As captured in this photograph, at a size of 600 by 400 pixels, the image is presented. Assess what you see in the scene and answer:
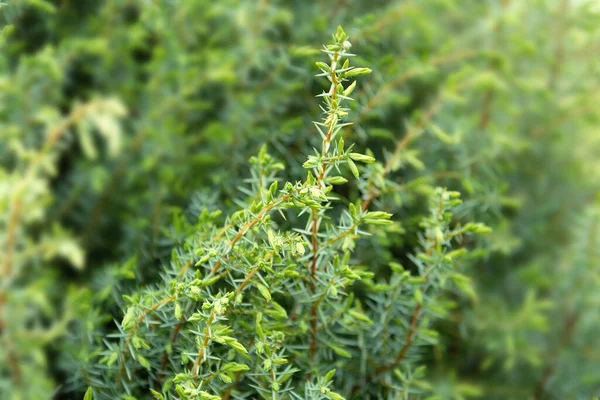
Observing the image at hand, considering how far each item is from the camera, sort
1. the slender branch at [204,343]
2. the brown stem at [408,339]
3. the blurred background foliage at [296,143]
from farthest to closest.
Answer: the blurred background foliage at [296,143], the brown stem at [408,339], the slender branch at [204,343]

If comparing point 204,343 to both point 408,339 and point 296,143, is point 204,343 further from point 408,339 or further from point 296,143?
point 296,143

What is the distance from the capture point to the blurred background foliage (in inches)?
25.9

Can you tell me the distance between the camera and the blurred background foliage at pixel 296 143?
2.15ft

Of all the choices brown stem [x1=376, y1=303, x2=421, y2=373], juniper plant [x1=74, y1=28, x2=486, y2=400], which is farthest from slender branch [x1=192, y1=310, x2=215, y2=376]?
brown stem [x1=376, y1=303, x2=421, y2=373]

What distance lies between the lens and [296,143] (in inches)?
26.7

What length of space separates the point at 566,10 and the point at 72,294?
2.68ft

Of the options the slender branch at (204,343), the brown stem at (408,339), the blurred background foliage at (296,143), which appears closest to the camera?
the slender branch at (204,343)

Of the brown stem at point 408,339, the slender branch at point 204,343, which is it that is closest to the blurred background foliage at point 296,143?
the brown stem at point 408,339

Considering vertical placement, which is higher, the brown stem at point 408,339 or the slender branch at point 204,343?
the slender branch at point 204,343

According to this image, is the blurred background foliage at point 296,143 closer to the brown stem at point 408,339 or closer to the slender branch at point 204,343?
the brown stem at point 408,339

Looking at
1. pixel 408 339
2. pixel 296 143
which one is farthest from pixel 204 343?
pixel 296 143

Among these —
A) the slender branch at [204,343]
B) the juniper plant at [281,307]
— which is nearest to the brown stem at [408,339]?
the juniper plant at [281,307]

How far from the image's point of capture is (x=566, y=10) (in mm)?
880

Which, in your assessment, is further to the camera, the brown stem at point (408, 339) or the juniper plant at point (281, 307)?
the brown stem at point (408, 339)
